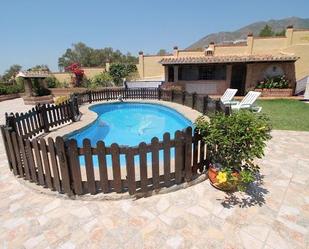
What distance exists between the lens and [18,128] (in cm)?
662

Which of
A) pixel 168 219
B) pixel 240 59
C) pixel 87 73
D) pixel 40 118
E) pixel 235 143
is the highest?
pixel 240 59

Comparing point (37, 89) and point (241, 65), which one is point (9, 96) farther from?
point (241, 65)

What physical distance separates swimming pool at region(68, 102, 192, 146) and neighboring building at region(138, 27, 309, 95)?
16.6 feet

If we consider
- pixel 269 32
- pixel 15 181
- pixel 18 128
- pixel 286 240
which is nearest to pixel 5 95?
pixel 18 128

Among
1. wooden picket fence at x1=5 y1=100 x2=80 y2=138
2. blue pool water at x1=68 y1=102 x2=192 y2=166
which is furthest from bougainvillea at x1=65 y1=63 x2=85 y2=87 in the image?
wooden picket fence at x1=5 y1=100 x2=80 y2=138

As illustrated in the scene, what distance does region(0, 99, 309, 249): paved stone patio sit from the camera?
2850 millimetres

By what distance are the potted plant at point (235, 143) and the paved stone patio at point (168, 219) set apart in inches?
15.8

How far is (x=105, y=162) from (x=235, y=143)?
232 centimetres

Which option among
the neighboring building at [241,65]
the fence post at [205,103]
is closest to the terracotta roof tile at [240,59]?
the neighboring building at [241,65]

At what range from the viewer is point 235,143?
3594 millimetres

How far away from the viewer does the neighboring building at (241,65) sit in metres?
16.4

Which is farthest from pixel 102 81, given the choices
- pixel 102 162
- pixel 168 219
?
pixel 168 219

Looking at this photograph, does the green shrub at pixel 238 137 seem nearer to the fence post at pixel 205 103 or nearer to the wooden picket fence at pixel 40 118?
the wooden picket fence at pixel 40 118

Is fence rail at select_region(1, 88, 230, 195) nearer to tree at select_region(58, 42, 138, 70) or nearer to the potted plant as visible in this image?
the potted plant
